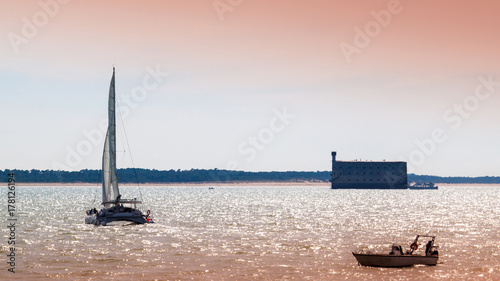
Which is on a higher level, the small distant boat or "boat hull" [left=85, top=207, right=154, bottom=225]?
"boat hull" [left=85, top=207, right=154, bottom=225]

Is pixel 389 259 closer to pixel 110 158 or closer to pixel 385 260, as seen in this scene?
pixel 385 260

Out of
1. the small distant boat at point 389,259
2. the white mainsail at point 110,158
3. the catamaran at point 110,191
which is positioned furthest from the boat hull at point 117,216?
the small distant boat at point 389,259

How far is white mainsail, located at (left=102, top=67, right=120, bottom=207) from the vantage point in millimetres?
87438

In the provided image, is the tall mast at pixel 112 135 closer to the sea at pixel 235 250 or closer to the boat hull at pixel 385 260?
the sea at pixel 235 250

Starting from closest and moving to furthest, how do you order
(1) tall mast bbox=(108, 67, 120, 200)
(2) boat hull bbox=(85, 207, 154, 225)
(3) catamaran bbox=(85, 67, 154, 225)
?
(2) boat hull bbox=(85, 207, 154, 225)
(3) catamaran bbox=(85, 67, 154, 225)
(1) tall mast bbox=(108, 67, 120, 200)

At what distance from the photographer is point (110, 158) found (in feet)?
289

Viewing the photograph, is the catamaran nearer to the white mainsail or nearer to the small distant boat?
the white mainsail

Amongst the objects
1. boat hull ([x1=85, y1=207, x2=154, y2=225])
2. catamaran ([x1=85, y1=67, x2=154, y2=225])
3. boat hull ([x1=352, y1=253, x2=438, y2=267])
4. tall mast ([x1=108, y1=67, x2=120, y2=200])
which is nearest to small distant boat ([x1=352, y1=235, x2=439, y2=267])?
boat hull ([x1=352, y1=253, x2=438, y2=267])

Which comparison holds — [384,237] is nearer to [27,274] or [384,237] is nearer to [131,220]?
[131,220]

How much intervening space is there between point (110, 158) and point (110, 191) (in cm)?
419

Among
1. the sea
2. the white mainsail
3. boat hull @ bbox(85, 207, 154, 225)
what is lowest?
the sea

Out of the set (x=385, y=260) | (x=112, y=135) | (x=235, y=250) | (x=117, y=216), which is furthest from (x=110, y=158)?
(x=385, y=260)

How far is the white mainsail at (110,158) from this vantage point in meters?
87.4

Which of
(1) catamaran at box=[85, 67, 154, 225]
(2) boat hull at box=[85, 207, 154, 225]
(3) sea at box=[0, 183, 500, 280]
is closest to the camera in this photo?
(3) sea at box=[0, 183, 500, 280]
